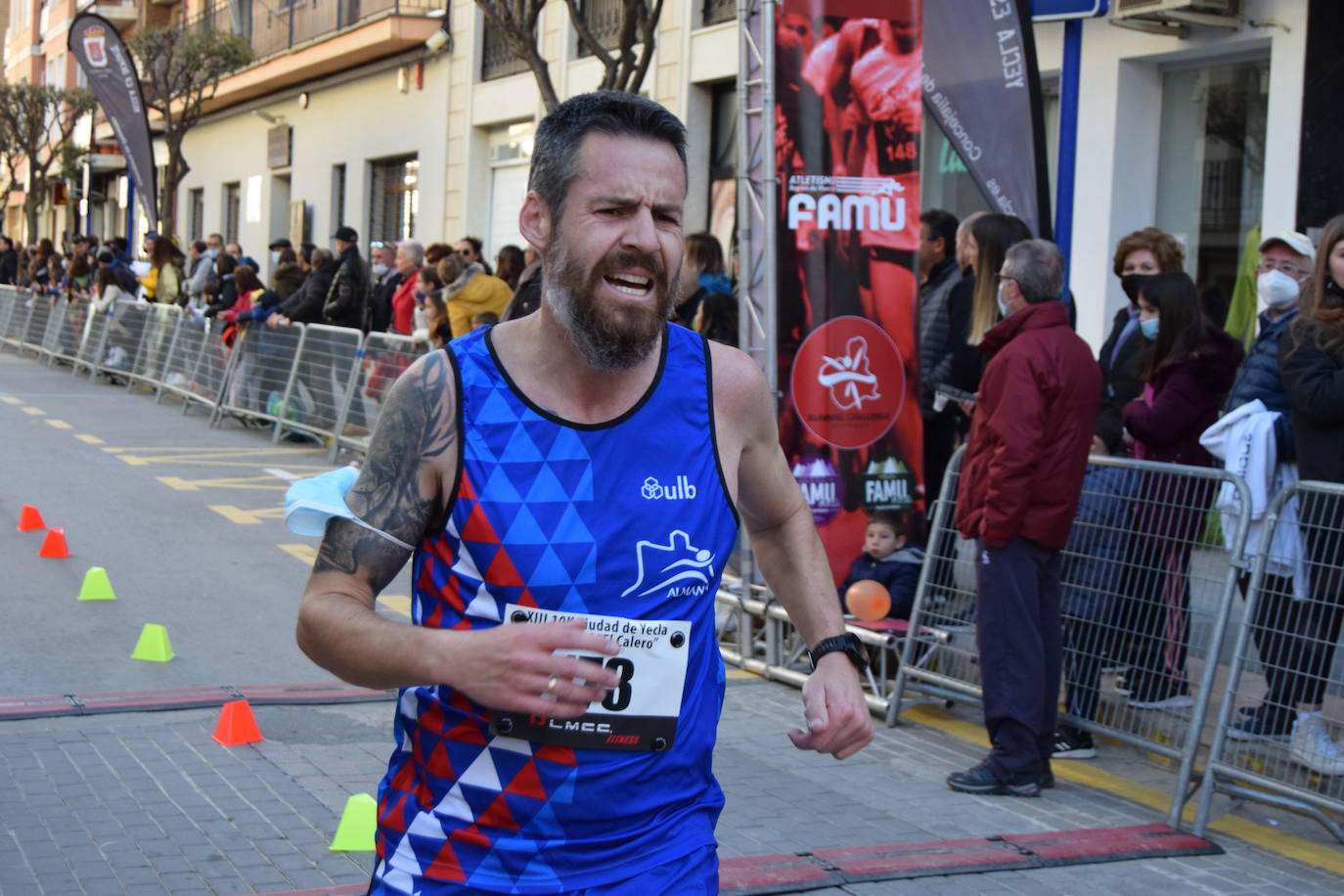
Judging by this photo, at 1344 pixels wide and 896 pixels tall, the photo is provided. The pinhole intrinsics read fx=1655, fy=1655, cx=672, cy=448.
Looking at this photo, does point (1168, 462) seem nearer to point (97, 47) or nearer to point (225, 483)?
point (225, 483)

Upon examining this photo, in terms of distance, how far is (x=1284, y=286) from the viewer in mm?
A: 6742

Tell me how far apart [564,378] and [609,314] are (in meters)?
0.14

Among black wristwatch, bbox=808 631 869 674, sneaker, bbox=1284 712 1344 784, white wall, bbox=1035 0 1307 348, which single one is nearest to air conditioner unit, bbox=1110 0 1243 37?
white wall, bbox=1035 0 1307 348

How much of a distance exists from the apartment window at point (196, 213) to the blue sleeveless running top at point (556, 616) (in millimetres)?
38389

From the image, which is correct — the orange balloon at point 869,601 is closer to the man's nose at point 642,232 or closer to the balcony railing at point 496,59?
the man's nose at point 642,232

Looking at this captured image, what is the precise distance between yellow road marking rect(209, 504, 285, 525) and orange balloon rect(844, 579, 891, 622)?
17.2 feet

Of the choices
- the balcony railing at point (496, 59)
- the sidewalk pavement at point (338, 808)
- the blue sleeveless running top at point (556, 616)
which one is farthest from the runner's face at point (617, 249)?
the balcony railing at point (496, 59)

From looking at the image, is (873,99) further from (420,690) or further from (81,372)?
(81,372)

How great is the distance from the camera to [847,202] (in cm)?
734

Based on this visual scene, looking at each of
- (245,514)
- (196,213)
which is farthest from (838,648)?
(196,213)

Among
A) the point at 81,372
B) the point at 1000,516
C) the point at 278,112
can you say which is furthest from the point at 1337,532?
the point at 278,112

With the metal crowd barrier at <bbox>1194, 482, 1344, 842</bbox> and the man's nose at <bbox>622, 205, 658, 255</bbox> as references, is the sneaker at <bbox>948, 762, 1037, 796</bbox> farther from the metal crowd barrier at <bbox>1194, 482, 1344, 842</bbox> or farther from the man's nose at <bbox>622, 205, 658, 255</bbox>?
the man's nose at <bbox>622, 205, 658, 255</bbox>

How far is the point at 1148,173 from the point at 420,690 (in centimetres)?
1143

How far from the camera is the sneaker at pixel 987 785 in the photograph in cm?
586
